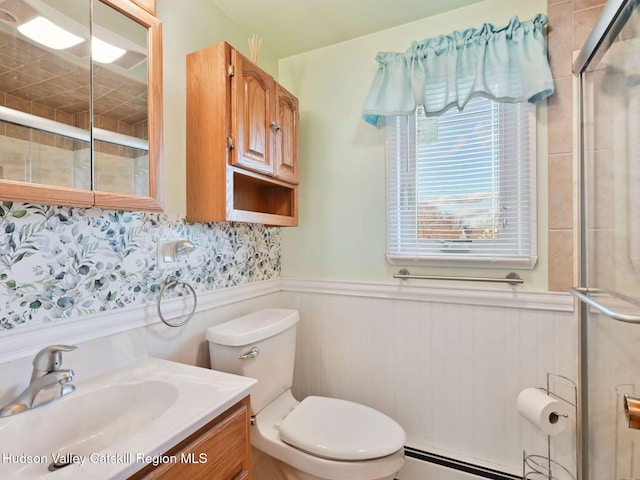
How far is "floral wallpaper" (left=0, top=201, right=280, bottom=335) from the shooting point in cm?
85

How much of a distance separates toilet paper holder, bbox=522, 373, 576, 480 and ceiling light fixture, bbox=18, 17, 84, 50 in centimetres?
203

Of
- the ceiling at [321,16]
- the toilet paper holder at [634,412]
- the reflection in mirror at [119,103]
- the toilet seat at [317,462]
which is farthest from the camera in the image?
the ceiling at [321,16]

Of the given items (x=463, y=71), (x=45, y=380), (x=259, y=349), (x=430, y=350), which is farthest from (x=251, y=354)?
(x=463, y=71)

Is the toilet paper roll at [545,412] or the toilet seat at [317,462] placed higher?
the toilet paper roll at [545,412]

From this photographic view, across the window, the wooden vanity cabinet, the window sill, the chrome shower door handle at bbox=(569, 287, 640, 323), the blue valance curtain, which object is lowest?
the wooden vanity cabinet

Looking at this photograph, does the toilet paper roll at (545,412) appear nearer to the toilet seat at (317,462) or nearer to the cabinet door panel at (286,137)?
the toilet seat at (317,462)

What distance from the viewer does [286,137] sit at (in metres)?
1.62

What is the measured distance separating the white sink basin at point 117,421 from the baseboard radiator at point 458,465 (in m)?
1.13

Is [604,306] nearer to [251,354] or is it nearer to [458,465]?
[458,465]

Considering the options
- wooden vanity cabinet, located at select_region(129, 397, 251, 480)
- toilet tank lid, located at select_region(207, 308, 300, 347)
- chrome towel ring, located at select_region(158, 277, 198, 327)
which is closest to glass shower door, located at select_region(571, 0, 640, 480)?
wooden vanity cabinet, located at select_region(129, 397, 251, 480)

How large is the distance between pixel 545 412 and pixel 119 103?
1.84 m

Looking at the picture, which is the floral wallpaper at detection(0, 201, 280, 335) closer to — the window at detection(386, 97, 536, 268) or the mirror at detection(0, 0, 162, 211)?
the mirror at detection(0, 0, 162, 211)

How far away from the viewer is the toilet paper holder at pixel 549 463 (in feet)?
4.37

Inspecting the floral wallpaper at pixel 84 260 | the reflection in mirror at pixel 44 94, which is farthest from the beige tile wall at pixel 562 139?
the reflection in mirror at pixel 44 94
